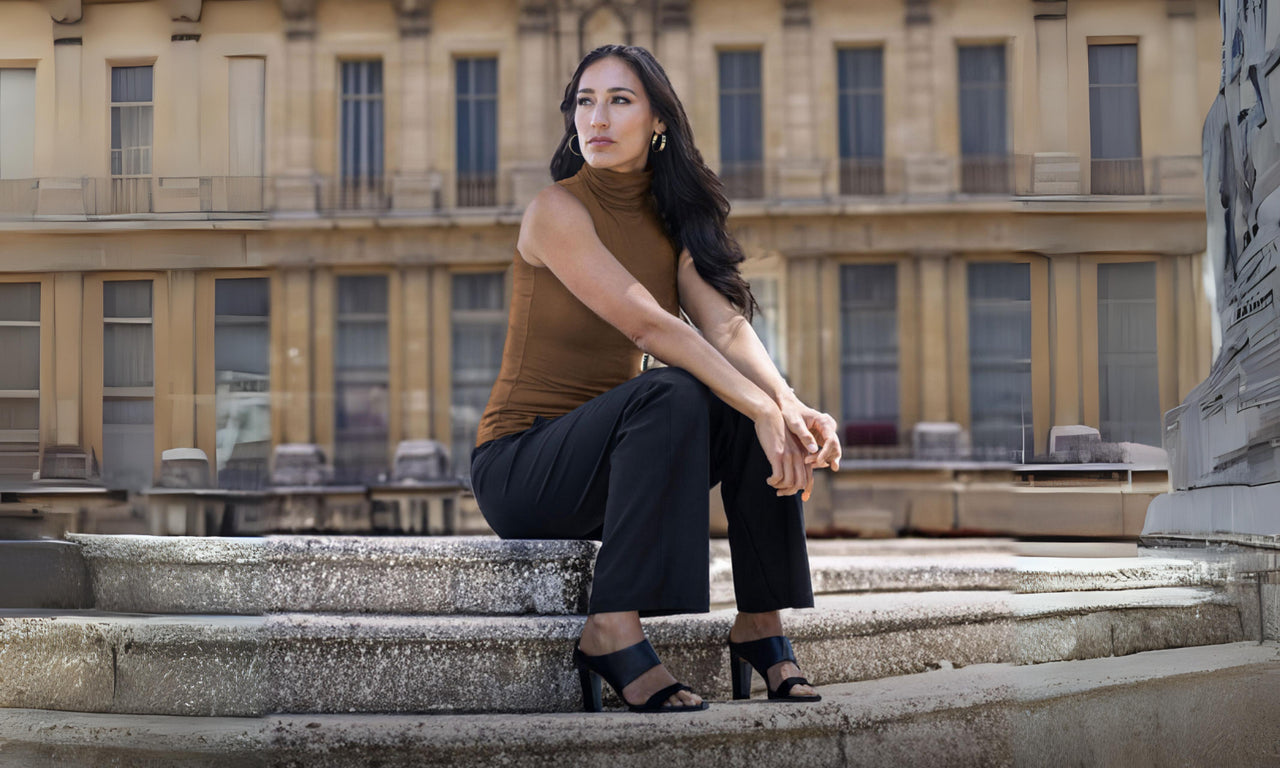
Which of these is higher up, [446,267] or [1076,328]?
[446,267]

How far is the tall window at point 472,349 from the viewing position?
904cm

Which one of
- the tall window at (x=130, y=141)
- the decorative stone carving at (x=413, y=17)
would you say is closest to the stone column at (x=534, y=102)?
the decorative stone carving at (x=413, y=17)

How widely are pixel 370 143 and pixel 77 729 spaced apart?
8.46 meters

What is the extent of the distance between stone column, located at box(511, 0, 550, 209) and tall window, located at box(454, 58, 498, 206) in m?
0.27

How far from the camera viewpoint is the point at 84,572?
165 cm

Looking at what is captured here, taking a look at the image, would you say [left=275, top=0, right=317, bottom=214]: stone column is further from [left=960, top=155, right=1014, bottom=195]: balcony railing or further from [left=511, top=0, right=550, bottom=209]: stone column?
[left=960, top=155, right=1014, bottom=195]: balcony railing

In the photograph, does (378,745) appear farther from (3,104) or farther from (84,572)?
(3,104)

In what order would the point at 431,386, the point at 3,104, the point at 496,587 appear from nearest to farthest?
the point at 496,587, the point at 3,104, the point at 431,386

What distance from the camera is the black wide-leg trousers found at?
51.9 inches

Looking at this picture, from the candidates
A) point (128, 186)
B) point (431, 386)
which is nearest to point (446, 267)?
point (431, 386)

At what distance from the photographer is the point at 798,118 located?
9.40 m

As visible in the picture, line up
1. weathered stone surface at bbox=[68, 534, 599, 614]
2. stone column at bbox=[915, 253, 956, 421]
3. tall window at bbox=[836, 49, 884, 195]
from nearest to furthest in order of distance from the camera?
weathered stone surface at bbox=[68, 534, 599, 614] → stone column at bbox=[915, 253, 956, 421] → tall window at bbox=[836, 49, 884, 195]

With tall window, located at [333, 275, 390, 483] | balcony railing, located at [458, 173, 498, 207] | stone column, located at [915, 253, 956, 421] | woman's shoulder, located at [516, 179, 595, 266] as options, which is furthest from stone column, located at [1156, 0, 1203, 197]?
balcony railing, located at [458, 173, 498, 207]

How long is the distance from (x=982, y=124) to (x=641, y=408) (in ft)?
19.6
